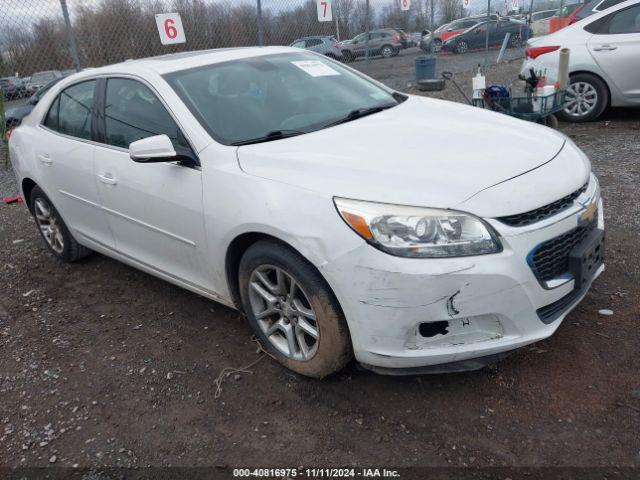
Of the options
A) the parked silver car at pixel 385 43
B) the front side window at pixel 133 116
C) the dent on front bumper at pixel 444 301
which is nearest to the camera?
the dent on front bumper at pixel 444 301

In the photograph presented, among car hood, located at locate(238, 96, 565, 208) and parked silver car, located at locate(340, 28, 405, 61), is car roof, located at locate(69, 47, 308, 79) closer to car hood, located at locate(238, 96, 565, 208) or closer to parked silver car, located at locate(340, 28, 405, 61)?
car hood, located at locate(238, 96, 565, 208)

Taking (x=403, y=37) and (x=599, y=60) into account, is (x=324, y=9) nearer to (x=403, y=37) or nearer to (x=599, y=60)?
(x=599, y=60)

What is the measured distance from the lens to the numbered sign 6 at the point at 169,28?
26.5ft

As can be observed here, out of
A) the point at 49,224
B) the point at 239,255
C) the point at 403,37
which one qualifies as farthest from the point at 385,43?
the point at 239,255

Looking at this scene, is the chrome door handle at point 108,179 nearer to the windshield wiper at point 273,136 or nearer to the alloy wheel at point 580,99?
the windshield wiper at point 273,136

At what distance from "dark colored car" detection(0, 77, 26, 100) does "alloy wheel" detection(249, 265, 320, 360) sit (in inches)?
315

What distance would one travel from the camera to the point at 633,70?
285 inches

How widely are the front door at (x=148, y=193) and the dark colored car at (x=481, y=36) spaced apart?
24.8 metres

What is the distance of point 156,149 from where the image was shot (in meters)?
2.90

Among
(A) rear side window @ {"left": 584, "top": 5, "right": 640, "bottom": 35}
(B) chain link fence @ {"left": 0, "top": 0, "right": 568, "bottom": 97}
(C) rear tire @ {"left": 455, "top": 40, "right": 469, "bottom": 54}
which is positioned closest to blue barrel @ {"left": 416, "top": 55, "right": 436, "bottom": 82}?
(B) chain link fence @ {"left": 0, "top": 0, "right": 568, "bottom": 97}

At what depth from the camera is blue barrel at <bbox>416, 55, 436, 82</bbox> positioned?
40.6 feet

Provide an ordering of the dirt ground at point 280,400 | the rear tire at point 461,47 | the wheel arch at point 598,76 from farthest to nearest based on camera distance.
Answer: the rear tire at point 461,47, the wheel arch at point 598,76, the dirt ground at point 280,400

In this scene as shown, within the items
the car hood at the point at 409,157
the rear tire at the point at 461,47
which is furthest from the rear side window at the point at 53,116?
the rear tire at the point at 461,47

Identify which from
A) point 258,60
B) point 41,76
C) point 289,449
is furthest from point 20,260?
point 41,76
